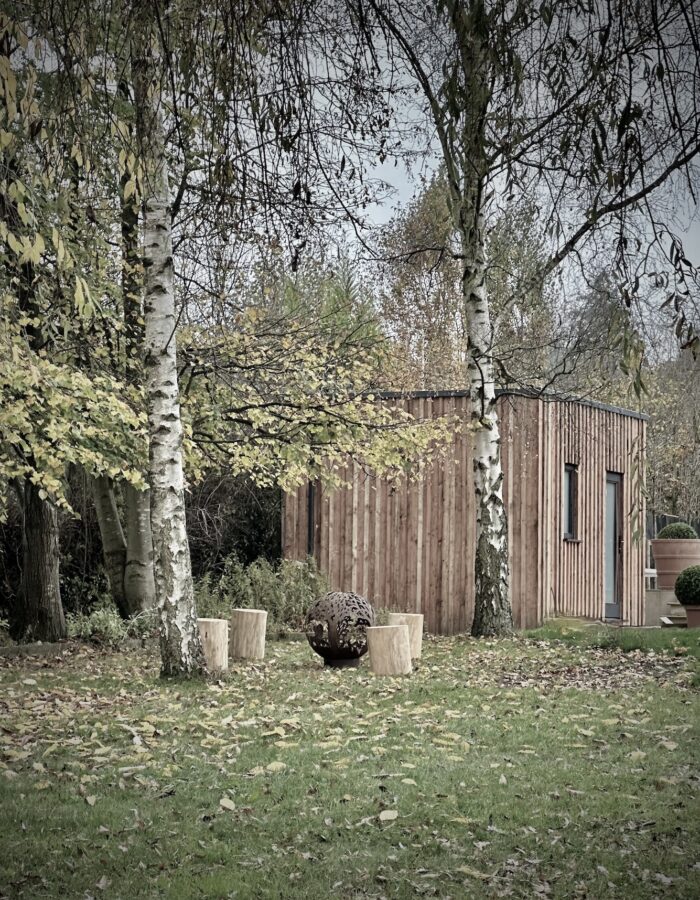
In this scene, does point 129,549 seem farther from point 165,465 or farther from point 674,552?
point 674,552

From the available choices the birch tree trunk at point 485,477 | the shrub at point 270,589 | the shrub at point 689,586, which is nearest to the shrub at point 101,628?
the shrub at point 270,589

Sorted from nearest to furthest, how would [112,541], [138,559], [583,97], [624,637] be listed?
[583,97] → [624,637] → [138,559] → [112,541]

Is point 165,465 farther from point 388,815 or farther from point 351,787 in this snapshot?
point 388,815

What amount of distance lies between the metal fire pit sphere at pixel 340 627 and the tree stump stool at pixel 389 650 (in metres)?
0.60

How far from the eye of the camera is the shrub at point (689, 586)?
14.1 metres

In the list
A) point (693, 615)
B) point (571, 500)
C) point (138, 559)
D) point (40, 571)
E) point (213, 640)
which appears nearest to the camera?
point (213, 640)

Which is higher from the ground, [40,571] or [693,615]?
[40,571]

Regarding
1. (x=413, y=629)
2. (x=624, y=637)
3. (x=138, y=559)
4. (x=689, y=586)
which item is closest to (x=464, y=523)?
(x=689, y=586)

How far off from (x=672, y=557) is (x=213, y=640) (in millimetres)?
11040

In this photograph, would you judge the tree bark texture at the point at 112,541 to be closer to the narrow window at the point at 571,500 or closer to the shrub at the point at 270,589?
the shrub at the point at 270,589

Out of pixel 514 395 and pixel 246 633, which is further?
pixel 514 395

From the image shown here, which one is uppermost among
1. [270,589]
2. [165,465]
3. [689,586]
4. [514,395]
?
[514,395]

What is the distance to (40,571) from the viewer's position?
12414 millimetres

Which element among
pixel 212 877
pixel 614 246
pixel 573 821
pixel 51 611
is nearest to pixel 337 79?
pixel 614 246
